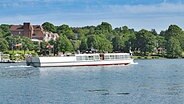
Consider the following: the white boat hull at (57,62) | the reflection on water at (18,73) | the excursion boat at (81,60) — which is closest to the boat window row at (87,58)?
the excursion boat at (81,60)

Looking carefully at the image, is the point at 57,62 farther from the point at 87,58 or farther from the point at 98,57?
the point at 98,57

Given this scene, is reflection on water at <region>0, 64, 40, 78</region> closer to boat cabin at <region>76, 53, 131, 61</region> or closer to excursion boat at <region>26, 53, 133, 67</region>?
excursion boat at <region>26, 53, 133, 67</region>

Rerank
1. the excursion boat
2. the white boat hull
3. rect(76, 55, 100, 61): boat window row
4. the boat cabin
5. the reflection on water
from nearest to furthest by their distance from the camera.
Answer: the reflection on water, the white boat hull, the excursion boat, rect(76, 55, 100, 61): boat window row, the boat cabin

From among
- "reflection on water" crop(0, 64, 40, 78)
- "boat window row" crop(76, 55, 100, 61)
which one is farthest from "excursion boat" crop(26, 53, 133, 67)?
"reflection on water" crop(0, 64, 40, 78)

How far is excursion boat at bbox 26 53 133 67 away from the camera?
14875 cm

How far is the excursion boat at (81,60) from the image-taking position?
149 m

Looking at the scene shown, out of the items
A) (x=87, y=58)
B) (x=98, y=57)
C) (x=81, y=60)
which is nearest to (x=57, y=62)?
(x=81, y=60)

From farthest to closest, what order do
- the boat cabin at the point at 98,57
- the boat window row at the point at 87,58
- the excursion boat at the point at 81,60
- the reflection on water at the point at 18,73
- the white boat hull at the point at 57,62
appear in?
the boat cabin at the point at 98,57, the boat window row at the point at 87,58, the excursion boat at the point at 81,60, the white boat hull at the point at 57,62, the reflection on water at the point at 18,73

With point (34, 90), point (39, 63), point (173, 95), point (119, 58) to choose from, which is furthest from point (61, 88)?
point (119, 58)

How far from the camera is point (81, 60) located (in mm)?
154000

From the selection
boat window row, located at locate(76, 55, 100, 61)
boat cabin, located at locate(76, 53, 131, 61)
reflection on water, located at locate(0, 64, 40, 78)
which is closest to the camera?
reflection on water, located at locate(0, 64, 40, 78)

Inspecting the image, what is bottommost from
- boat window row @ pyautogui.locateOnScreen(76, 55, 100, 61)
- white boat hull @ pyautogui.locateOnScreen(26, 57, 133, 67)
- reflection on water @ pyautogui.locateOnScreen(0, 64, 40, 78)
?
reflection on water @ pyautogui.locateOnScreen(0, 64, 40, 78)

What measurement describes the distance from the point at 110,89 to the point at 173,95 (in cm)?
1190

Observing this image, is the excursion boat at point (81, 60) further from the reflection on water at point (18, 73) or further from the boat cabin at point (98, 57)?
the reflection on water at point (18, 73)
